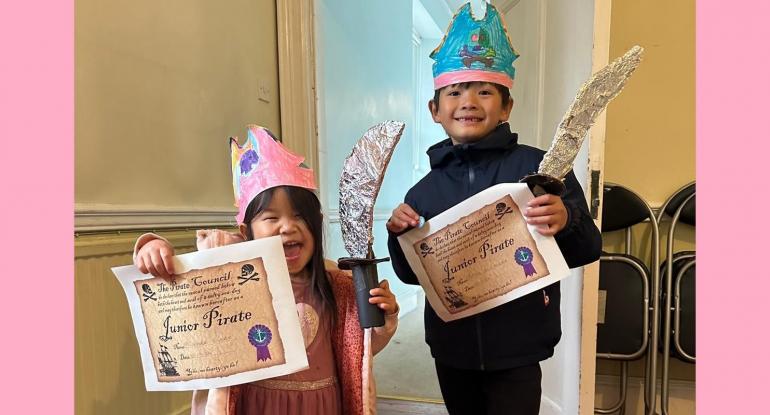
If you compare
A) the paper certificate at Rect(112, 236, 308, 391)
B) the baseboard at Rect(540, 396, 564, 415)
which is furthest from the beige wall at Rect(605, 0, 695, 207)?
the paper certificate at Rect(112, 236, 308, 391)

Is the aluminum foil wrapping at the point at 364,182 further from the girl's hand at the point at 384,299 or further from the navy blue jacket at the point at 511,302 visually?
the navy blue jacket at the point at 511,302

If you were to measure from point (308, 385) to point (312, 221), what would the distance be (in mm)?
283

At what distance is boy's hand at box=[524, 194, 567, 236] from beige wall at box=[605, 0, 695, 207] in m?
1.03

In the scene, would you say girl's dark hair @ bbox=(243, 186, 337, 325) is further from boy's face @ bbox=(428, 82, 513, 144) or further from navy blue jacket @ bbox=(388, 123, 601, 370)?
boy's face @ bbox=(428, 82, 513, 144)

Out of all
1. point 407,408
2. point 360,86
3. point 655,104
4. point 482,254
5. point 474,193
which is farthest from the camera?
point 360,86

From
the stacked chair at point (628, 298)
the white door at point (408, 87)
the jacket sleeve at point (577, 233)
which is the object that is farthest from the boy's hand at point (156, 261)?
the stacked chair at point (628, 298)

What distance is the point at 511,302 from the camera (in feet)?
2.72

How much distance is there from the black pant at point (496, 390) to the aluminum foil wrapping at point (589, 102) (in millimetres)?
430

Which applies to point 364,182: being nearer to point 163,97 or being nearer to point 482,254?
point 482,254

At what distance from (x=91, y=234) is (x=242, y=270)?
0.43 meters

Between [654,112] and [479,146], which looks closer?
[479,146]

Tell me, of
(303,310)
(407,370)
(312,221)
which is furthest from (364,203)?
(407,370)

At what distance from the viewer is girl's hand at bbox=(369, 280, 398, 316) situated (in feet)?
2.18

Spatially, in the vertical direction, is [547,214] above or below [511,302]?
above
